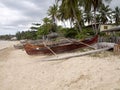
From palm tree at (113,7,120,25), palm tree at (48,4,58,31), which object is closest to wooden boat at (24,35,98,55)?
palm tree at (48,4,58,31)

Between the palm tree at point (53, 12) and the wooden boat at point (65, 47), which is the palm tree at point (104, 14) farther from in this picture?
the wooden boat at point (65, 47)

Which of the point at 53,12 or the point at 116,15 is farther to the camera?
the point at 116,15

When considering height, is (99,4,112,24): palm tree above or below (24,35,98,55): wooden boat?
above

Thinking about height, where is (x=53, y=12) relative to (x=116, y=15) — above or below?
above

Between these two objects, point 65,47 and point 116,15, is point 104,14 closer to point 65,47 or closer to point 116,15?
point 116,15

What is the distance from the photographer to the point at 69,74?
25.6 ft

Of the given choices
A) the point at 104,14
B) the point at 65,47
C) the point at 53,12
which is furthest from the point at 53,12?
the point at 65,47

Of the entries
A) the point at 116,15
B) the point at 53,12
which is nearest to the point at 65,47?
the point at 53,12

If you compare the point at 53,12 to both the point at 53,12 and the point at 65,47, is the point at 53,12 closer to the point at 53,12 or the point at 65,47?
the point at 53,12

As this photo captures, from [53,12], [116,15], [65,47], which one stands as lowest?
[65,47]

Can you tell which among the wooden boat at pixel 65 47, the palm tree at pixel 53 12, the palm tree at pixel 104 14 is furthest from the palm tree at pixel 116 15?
the wooden boat at pixel 65 47

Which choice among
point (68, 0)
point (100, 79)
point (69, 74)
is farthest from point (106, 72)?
point (68, 0)

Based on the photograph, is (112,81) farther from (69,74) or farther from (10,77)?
(10,77)

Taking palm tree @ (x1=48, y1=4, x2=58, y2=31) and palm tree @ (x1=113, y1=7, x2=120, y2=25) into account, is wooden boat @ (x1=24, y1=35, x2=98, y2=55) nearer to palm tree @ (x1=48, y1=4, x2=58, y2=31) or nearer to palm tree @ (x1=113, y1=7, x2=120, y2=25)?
palm tree @ (x1=48, y1=4, x2=58, y2=31)
